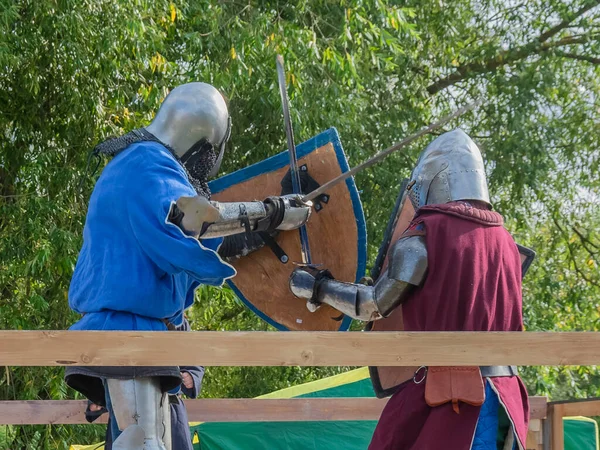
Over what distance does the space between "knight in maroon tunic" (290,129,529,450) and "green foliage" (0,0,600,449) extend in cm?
180

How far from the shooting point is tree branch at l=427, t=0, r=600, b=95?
8672mm

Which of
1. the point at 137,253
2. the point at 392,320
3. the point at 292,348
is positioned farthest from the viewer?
Answer: the point at 392,320

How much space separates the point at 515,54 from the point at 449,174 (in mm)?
5454

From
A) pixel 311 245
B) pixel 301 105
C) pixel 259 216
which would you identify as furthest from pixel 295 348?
pixel 301 105

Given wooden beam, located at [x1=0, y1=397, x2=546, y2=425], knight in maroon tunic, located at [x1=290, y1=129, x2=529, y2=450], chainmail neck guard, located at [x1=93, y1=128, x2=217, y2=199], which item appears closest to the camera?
knight in maroon tunic, located at [x1=290, y1=129, x2=529, y2=450]

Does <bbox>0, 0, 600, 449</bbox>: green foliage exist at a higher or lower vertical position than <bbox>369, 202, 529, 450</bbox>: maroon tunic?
higher

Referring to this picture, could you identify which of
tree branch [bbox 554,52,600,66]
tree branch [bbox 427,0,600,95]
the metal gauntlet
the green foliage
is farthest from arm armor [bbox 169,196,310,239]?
tree branch [bbox 554,52,600,66]

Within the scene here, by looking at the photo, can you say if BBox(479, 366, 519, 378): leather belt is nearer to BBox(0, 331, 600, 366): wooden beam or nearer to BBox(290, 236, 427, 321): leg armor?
BBox(290, 236, 427, 321): leg armor

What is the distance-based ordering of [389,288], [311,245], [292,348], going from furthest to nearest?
[311,245] → [389,288] → [292,348]

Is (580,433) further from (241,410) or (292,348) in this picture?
(292,348)

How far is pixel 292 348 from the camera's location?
2629 millimetres

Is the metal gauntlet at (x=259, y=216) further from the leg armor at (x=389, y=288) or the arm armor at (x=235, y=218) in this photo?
the leg armor at (x=389, y=288)

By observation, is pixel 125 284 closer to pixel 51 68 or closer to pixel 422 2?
pixel 51 68

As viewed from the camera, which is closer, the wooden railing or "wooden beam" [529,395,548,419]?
the wooden railing
